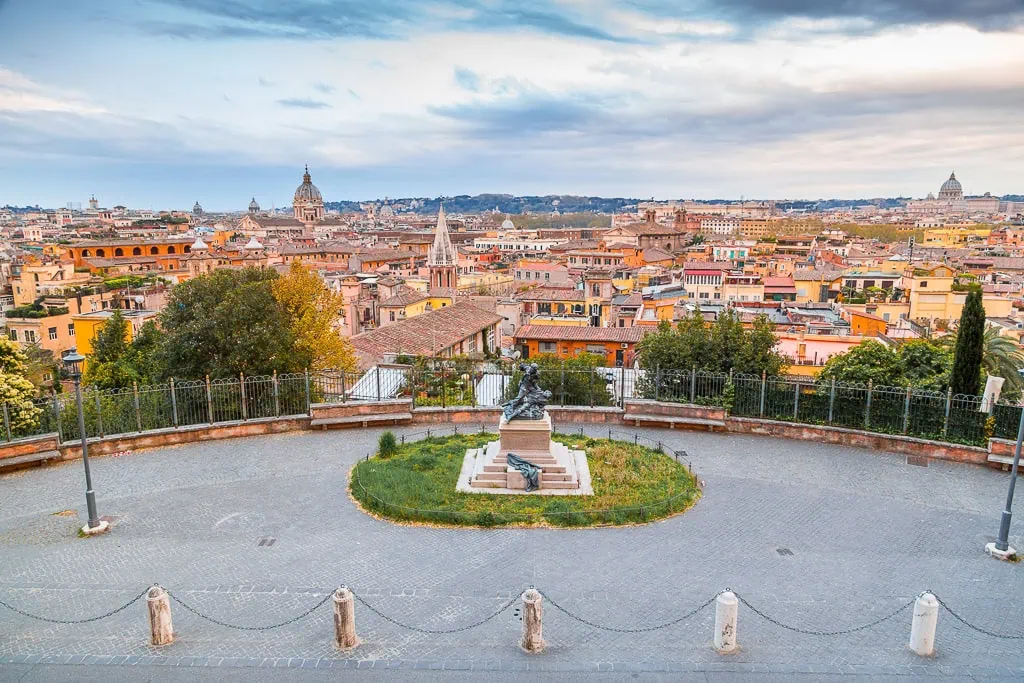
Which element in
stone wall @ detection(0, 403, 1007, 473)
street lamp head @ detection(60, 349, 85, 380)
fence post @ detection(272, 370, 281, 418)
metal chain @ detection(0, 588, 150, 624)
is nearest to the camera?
metal chain @ detection(0, 588, 150, 624)

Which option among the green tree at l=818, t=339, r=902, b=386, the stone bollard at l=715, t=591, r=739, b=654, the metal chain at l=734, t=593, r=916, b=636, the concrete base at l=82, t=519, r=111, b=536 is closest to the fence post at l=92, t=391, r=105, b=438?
the concrete base at l=82, t=519, r=111, b=536

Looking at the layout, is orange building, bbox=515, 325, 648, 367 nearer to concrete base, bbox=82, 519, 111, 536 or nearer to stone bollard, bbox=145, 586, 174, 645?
concrete base, bbox=82, 519, 111, 536

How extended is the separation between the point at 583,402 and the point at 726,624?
11155 mm

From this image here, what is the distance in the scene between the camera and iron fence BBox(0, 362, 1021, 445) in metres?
15.3

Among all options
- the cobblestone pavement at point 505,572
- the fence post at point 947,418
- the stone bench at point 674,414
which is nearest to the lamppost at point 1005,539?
the cobblestone pavement at point 505,572

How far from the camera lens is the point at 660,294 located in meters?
57.8

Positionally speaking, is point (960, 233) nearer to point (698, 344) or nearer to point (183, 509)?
point (698, 344)

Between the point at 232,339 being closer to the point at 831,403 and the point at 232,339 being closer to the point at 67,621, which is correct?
the point at 67,621

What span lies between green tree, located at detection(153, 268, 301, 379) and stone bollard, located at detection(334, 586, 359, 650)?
1346cm

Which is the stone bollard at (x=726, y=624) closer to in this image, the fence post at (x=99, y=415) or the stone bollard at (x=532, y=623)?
the stone bollard at (x=532, y=623)

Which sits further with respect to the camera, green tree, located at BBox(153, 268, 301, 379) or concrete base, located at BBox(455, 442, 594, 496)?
green tree, located at BBox(153, 268, 301, 379)

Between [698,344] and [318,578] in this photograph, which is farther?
[698,344]

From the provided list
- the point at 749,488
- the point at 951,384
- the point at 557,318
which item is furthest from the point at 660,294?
the point at 749,488

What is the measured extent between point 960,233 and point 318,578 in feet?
558
